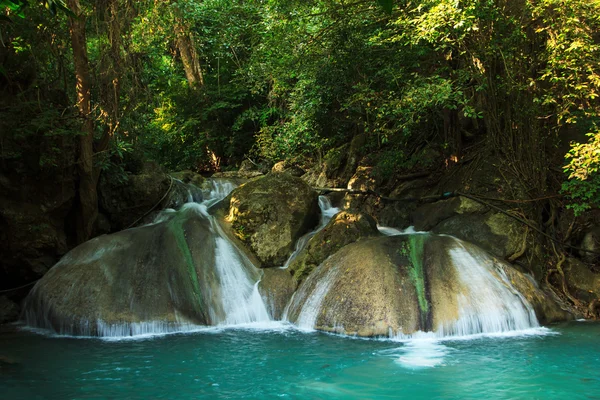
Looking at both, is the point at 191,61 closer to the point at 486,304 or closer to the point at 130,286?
the point at 130,286

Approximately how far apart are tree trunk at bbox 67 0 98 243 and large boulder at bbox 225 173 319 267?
8.58 feet

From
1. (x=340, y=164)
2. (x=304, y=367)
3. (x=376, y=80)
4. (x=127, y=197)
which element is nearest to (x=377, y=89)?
(x=376, y=80)

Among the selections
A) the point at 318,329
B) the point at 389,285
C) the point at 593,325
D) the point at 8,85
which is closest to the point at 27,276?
the point at 8,85

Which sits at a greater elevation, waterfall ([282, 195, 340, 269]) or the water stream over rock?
waterfall ([282, 195, 340, 269])

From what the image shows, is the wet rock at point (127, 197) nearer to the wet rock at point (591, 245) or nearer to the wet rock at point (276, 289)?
the wet rock at point (276, 289)

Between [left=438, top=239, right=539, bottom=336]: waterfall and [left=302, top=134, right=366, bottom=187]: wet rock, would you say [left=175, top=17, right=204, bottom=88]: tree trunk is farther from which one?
[left=438, top=239, right=539, bottom=336]: waterfall

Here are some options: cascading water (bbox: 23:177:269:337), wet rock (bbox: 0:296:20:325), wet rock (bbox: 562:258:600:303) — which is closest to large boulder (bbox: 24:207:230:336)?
cascading water (bbox: 23:177:269:337)

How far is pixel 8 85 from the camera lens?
884 centimetres

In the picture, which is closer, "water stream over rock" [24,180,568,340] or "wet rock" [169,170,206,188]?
"water stream over rock" [24,180,568,340]

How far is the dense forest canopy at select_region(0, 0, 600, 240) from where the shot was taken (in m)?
7.88

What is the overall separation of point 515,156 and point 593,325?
3.12 m

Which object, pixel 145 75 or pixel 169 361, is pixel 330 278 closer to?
pixel 169 361

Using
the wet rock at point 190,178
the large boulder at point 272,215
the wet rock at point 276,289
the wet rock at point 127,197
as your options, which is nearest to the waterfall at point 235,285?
the wet rock at point 276,289

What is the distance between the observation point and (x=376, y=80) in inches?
377
